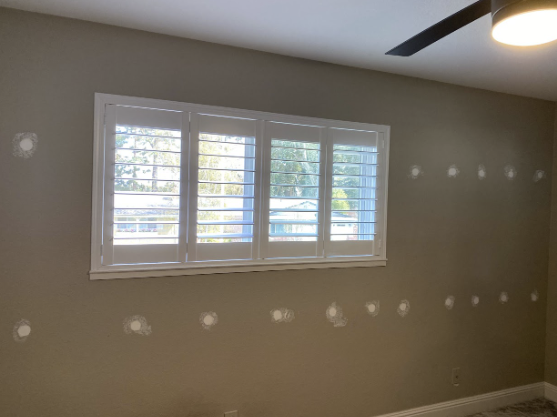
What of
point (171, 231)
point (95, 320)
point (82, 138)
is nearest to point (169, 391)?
point (95, 320)

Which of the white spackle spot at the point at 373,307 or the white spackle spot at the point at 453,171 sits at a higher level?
the white spackle spot at the point at 453,171

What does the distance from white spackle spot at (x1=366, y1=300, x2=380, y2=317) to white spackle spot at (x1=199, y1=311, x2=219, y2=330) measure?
1054mm

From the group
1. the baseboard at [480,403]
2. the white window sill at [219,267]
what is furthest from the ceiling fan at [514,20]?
the baseboard at [480,403]

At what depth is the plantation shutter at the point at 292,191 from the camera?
236 cm

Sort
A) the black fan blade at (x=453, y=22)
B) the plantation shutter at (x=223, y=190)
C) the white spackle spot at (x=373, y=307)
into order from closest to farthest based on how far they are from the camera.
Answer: the black fan blade at (x=453, y=22)
the plantation shutter at (x=223, y=190)
the white spackle spot at (x=373, y=307)

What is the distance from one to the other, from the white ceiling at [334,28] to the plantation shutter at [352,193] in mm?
512

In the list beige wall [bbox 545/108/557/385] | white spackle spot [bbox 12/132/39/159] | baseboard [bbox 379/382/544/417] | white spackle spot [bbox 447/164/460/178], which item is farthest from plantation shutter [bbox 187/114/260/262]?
beige wall [bbox 545/108/557/385]

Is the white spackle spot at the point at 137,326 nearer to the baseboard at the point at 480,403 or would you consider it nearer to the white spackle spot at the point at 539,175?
the baseboard at the point at 480,403

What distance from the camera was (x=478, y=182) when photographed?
2990 millimetres

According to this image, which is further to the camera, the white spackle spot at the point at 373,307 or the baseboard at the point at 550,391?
the baseboard at the point at 550,391

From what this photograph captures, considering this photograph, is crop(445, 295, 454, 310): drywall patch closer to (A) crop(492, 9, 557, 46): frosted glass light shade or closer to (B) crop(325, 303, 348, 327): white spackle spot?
(B) crop(325, 303, 348, 327): white spackle spot

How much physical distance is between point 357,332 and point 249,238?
101 centimetres

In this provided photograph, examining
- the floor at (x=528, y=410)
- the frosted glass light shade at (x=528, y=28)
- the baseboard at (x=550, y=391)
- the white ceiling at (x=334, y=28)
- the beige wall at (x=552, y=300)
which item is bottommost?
the floor at (x=528, y=410)

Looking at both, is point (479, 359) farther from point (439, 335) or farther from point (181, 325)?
point (181, 325)
